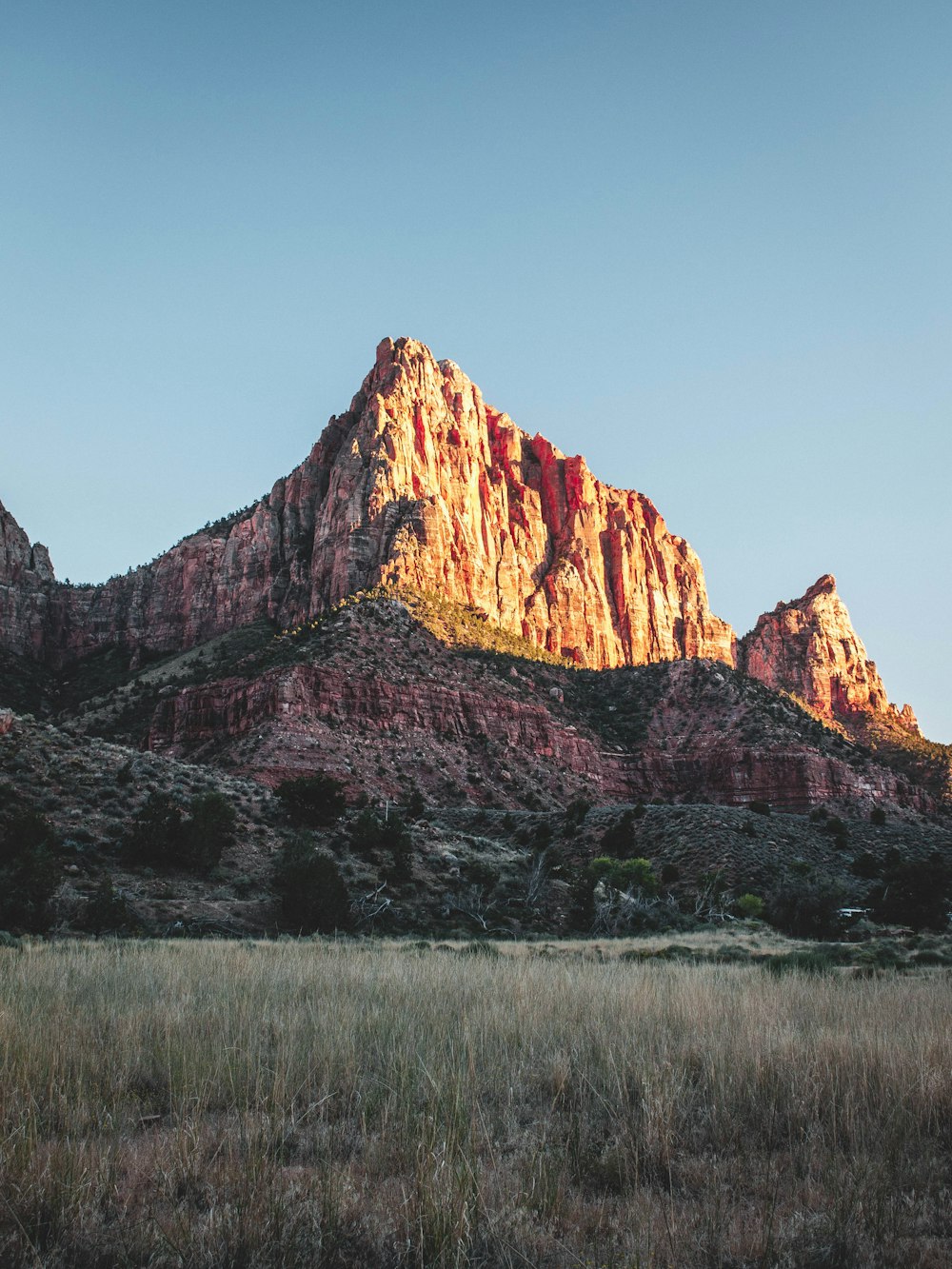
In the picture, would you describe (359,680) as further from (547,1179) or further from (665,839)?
(547,1179)

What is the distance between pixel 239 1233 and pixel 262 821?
102 ft

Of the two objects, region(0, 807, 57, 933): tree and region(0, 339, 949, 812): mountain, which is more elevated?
region(0, 339, 949, 812): mountain

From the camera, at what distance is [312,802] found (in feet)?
116

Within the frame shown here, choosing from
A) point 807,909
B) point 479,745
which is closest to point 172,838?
point 807,909

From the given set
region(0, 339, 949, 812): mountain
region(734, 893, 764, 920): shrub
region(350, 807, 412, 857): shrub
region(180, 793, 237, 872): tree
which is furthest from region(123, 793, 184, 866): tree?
region(0, 339, 949, 812): mountain

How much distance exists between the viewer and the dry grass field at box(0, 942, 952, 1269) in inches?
122

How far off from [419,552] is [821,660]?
8669cm

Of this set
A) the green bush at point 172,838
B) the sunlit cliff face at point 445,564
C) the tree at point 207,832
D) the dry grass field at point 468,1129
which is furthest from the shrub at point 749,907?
the sunlit cliff face at point 445,564

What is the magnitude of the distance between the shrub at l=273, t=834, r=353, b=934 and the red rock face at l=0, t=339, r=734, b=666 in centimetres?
6369

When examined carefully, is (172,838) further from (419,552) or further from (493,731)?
(419,552)

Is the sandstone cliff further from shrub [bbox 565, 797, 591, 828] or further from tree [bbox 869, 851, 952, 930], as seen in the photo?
tree [bbox 869, 851, 952, 930]

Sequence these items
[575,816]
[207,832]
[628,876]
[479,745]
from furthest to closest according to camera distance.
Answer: [479,745] → [575,816] → [628,876] → [207,832]

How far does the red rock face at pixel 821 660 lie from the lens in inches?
5359

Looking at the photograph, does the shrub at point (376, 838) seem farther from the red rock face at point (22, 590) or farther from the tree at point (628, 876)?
the red rock face at point (22, 590)
